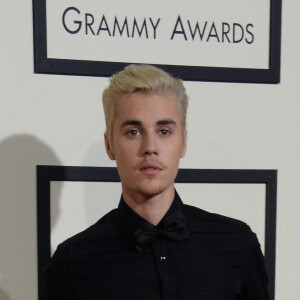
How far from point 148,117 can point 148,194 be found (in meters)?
0.15

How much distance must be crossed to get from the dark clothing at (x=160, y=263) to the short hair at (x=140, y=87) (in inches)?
7.8

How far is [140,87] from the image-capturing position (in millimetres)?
831

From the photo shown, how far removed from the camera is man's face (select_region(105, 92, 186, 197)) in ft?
2.63

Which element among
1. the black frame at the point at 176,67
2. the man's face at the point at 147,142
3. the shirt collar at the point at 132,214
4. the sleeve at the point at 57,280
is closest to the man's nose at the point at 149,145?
the man's face at the point at 147,142

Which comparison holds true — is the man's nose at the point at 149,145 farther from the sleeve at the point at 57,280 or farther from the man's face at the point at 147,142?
the sleeve at the point at 57,280

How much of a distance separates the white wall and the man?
29 cm

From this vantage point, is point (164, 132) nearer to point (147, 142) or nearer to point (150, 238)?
point (147, 142)

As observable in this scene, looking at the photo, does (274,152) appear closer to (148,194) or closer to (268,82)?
(268,82)

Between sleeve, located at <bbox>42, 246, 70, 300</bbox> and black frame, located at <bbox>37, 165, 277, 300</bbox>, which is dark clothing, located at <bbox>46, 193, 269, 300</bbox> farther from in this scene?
black frame, located at <bbox>37, 165, 277, 300</bbox>

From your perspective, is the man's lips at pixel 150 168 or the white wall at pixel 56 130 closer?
the man's lips at pixel 150 168

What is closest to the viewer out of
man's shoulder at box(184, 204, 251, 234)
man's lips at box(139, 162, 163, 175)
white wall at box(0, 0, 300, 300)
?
man's lips at box(139, 162, 163, 175)

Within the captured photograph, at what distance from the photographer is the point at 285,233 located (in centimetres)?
129

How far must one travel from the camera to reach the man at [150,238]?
82 centimetres

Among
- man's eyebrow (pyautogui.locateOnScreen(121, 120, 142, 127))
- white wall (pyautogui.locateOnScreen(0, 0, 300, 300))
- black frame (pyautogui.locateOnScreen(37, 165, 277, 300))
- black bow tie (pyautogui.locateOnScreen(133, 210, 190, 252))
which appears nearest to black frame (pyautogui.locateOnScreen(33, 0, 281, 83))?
white wall (pyautogui.locateOnScreen(0, 0, 300, 300))
